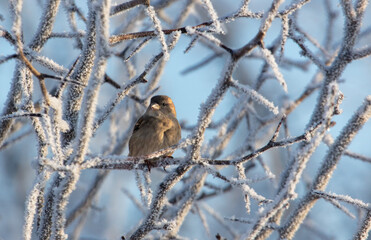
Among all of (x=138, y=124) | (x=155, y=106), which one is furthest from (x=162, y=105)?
(x=138, y=124)

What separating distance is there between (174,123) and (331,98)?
2.86 meters

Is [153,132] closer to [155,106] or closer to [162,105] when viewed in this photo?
[155,106]

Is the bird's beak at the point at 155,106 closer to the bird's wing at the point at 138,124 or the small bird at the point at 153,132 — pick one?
the small bird at the point at 153,132

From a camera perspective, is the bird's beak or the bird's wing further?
the bird's beak

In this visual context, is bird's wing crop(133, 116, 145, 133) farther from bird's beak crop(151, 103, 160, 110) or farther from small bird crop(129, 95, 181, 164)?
bird's beak crop(151, 103, 160, 110)

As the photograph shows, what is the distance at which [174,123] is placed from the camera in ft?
14.6

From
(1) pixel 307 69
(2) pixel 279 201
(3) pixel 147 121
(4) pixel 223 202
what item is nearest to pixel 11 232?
(4) pixel 223 202

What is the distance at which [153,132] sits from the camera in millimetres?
4293

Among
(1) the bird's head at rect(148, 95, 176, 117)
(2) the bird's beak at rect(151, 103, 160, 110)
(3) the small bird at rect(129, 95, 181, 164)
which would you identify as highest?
(1) the bird's head at rect(148, 95, 176, 117)

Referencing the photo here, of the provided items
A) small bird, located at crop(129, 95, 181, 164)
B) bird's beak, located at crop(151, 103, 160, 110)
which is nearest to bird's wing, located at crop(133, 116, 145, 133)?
small bird, located at crop(129, 95, 181, 164)

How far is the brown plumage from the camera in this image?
4.25 m

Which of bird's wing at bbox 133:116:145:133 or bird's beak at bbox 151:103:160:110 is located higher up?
bird's beak at bbox 151:103:160:110

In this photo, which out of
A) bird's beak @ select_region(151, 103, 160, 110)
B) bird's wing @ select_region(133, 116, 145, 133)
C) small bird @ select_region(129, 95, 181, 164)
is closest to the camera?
small bird @ select_region(129, 95, 181, 164)

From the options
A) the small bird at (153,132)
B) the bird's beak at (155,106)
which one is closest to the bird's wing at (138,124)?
the small bird at (153,132)
